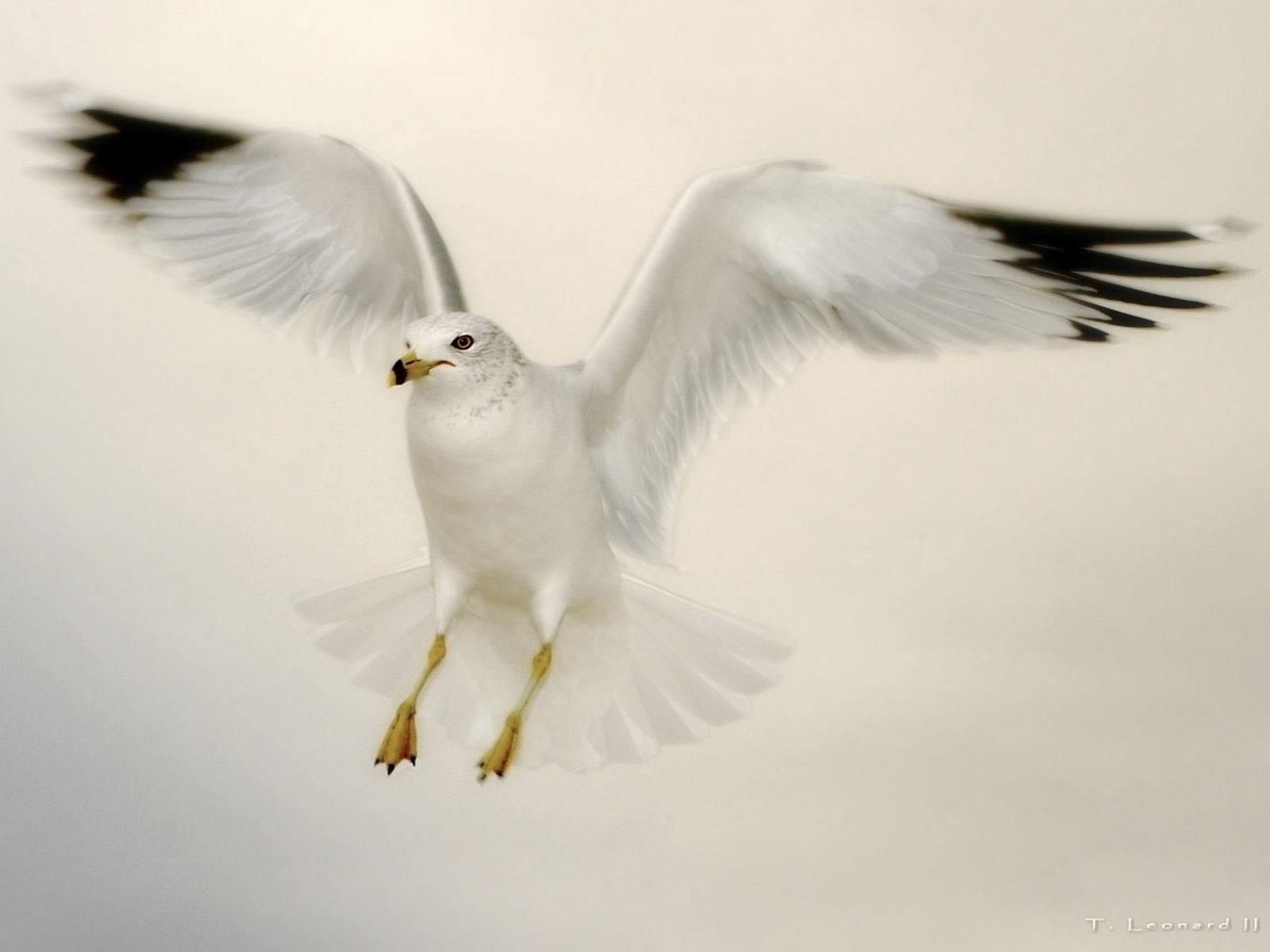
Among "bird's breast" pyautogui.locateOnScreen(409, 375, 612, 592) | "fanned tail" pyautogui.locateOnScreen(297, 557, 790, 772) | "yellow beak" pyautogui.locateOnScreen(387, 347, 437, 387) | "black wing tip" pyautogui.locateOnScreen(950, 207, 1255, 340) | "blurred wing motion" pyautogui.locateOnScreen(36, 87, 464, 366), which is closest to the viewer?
"yellow beak" pyautogui.locateOnScreen(387, 347, 437, 387)

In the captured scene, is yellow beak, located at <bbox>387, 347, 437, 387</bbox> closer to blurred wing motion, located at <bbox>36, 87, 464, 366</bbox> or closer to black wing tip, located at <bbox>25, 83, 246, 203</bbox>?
blurred wing motion, located at <bbox>36, 87, 464, 366</bbox>

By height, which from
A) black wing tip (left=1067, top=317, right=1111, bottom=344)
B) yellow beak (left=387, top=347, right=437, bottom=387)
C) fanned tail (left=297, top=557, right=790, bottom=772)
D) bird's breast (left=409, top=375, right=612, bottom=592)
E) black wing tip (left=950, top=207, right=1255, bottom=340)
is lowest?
fanned tail (left=297, top=557, right=790, bottom=772)

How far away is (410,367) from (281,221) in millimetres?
758

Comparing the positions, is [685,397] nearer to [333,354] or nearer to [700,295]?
[700,295]

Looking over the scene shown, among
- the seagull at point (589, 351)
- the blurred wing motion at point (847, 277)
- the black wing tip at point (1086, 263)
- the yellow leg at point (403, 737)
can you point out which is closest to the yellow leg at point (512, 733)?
A: the seagull at point (589, 351)

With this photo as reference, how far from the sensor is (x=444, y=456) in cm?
307

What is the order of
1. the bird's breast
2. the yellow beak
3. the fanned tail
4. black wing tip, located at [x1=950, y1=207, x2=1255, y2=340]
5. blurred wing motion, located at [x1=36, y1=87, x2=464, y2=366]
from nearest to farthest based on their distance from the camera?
the yellow beak, the bird's breast, black wing tip, located at [x1=950, y1=207, x2=1255, y2=340], blurred wing motion, located at [x1=36, y1=87, x2=464, y2=366], the fanned tail

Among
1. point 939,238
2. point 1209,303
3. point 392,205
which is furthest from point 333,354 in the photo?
point 1209,303

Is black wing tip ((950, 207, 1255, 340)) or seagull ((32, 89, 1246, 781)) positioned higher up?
black wing tip ((950, 207, 1255, 340))

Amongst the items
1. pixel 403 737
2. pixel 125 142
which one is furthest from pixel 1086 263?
pixel 125 142

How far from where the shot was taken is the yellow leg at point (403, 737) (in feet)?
10.6

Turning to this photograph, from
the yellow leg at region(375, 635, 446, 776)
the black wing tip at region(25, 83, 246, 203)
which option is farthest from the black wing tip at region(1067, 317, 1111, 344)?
the black wing tip at region(25, 83, 246, 203)

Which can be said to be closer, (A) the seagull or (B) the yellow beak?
(B) the yellow beak

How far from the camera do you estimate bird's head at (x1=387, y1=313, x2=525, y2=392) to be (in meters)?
3.00
